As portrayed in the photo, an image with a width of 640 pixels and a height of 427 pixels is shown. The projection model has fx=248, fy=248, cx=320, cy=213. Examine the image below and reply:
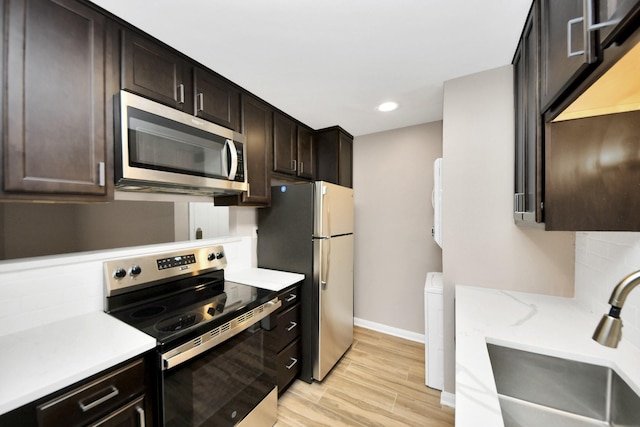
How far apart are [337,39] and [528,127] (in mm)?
1115

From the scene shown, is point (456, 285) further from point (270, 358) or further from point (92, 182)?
point (92, 182)

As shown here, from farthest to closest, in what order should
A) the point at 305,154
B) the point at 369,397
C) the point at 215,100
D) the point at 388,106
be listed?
the point at 305,154 → the point at 388,106 → the point at 369,397 → the point at 215,100

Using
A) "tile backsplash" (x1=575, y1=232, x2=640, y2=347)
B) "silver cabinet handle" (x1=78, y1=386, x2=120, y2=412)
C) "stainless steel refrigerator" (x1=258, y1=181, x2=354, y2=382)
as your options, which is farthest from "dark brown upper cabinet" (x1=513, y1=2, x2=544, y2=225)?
"silver cabinet handle" (x1=78, y1=386, x2=120, y2=412)

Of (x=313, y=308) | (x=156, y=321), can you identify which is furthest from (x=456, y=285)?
(x=156, y=321)

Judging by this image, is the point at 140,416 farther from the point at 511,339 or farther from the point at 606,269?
the point at 606,269

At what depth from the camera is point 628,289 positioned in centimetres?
48

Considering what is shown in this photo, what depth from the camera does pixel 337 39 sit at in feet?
4.58

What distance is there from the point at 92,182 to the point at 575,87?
75.3 inches

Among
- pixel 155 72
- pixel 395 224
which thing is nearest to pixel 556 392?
pixel 395 224

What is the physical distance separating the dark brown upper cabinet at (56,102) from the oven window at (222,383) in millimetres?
944

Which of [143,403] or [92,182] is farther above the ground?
[92,182]

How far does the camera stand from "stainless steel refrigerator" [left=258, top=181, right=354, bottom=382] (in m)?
2.08

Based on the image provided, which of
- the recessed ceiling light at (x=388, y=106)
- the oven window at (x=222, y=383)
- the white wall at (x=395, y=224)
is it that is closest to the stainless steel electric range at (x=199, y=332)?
the oven window at (x=222, y=383)

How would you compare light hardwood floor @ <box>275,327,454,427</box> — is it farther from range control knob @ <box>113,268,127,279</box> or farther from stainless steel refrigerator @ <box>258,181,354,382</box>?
range control knob @ <box>113,268,127,279</box>
